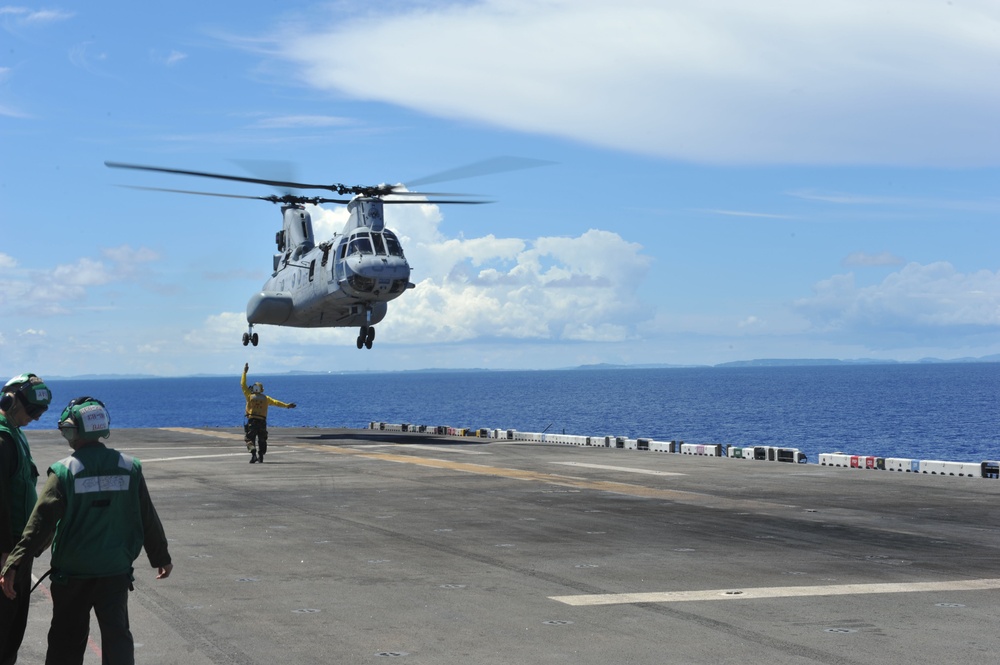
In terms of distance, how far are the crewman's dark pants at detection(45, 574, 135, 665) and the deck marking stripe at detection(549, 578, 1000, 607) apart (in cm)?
506

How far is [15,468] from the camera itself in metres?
8.04


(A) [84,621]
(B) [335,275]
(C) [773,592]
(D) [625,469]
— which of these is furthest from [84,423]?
(B) [335,275]

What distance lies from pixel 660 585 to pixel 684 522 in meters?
5.81

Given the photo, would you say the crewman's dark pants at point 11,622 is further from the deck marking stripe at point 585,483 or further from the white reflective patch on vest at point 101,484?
the deck marking stripe at point 585,483

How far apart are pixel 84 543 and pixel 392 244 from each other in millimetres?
31780

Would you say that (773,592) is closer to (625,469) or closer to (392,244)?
(625,469)

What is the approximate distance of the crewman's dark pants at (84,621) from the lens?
7.07m

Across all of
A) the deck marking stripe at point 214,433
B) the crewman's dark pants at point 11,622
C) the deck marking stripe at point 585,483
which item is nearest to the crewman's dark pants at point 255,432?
the deck marking stripe at point 585,483

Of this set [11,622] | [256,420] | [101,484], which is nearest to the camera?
[101,484]

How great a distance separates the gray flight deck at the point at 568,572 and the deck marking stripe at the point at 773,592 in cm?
5

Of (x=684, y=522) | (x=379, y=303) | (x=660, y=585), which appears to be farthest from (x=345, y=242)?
(x=660, y=585)

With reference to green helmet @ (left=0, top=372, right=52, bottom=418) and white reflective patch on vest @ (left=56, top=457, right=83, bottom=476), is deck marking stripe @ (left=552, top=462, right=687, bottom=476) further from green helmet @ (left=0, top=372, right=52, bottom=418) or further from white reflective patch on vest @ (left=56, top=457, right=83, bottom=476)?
white reflective patch on vest @ (left=56, top=457, right=83, bottom=476)

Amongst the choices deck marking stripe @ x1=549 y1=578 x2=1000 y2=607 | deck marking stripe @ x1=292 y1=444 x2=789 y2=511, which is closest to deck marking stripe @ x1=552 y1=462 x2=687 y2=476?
deck marking stripe @ x1=292 y1=444 x2=789 y2=511

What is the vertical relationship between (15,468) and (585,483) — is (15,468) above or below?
above
